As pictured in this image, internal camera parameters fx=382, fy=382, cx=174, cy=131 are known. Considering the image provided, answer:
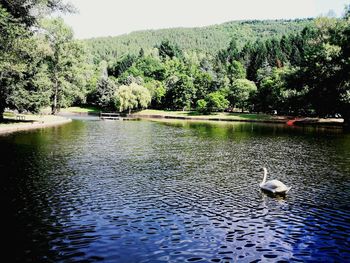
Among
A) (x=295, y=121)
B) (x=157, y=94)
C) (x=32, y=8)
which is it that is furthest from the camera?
(x=157, y=94)

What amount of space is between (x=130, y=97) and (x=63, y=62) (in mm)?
37378

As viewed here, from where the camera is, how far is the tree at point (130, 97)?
12669 centimetres

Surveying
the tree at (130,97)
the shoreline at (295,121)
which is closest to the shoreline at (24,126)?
the tree at (130,97)

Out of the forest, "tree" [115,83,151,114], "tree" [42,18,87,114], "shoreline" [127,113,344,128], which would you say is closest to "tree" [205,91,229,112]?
the forest

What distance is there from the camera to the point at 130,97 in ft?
418

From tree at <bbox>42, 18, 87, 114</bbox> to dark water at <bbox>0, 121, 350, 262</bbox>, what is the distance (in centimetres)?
5849

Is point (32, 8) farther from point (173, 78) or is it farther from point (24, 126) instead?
point (173, 78)

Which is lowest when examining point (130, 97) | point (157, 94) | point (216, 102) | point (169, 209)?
point (169, 209)

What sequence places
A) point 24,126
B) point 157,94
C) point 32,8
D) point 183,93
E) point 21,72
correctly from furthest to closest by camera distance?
point 157,94
point 183,93
point 24,126
point 21,72
point 32,8

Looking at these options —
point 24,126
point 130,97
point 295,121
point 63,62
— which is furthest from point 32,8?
point 130,97

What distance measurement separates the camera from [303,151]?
1702 inches

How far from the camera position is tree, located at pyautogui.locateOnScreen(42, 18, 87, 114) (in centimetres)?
9075

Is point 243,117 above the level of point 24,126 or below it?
above

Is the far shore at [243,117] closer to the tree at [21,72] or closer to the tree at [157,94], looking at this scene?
the tree at [157,94]
